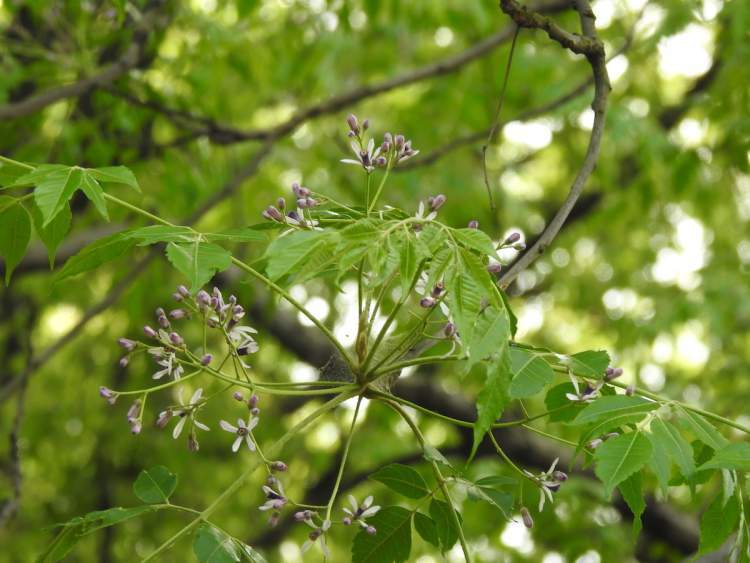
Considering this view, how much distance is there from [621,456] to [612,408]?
0.09 metres

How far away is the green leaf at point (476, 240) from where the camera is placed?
5.40 feet

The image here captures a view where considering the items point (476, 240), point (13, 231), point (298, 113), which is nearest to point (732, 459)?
point (476, 240)

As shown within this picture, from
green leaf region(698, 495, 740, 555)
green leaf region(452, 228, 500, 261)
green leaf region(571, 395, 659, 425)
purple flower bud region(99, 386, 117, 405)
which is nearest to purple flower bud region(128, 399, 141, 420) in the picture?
purple flower bud region(99, 386, 117, 405)

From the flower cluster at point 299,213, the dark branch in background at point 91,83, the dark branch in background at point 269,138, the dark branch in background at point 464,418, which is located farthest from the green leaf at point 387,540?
the dark branch in background at point 464,418

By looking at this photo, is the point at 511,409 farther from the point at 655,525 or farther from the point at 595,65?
the point at 595,65

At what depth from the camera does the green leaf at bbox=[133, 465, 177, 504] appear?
2.00m

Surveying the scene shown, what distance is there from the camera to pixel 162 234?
185 cm

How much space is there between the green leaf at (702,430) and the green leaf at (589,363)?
17 cm

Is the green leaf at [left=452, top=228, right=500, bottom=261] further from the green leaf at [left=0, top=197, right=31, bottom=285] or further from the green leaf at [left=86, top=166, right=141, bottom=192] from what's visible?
the green leaf at [left=0, top=197, right=31, bottom=285]

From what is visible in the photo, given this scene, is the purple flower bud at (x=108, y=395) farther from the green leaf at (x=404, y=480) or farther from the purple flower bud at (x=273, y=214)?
the green leaf at (x=404, y=480)

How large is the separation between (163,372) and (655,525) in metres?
4.63

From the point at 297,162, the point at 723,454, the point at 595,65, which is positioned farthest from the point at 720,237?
the point at 723,454

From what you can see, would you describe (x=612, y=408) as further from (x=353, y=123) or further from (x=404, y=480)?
(x=353, y=123)

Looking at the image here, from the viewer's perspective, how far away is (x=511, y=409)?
21.2 ft
